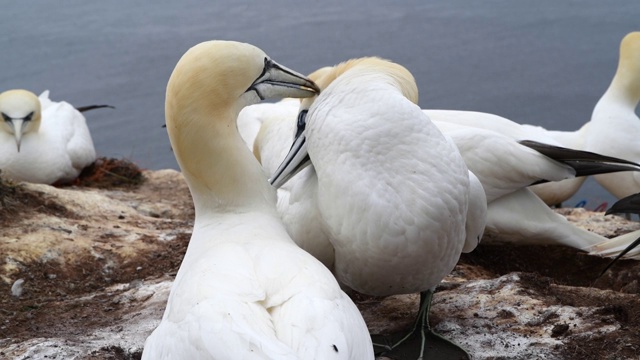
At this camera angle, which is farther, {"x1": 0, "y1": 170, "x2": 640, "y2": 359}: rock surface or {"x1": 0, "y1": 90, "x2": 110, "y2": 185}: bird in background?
{"x1": 0, "y1": 90, "x2": 110, "y2": 185}: bird in background

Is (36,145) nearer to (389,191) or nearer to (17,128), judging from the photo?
(17,128)

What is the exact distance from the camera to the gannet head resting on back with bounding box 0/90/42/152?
699 centimetres

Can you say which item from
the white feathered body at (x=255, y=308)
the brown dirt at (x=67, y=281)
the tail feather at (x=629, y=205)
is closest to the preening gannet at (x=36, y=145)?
the brown dirt at (x=67, y=281)

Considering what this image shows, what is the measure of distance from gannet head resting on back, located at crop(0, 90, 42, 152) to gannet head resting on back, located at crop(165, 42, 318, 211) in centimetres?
401

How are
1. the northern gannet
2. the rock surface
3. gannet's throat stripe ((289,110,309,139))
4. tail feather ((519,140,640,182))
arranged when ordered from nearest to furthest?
the rock surface → gannet's throat stripe ((289,110,309,139)) → tail feather ((519,140,640,182)) → the northern gannet

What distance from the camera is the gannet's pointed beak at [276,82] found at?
3350 mm

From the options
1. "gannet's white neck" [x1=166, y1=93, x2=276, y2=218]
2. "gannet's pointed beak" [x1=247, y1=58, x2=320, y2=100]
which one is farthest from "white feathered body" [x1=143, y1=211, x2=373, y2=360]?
"gannet's pointed beak" [x1=247, y1=58, x2=320, y2=100]

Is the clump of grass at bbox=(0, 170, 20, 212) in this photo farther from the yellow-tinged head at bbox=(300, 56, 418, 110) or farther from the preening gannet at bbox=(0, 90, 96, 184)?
the yellow-tinged head at bbox=(300, 56, 418, 110)

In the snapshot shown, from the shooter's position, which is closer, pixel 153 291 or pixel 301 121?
pixel 301 121

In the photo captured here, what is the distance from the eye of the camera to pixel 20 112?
7004 millimetres

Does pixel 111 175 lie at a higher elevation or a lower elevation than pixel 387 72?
lower

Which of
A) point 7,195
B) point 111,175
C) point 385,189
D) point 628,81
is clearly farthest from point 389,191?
point 111,175

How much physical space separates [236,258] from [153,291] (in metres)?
1.40

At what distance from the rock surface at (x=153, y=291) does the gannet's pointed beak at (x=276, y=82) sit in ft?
3.18
